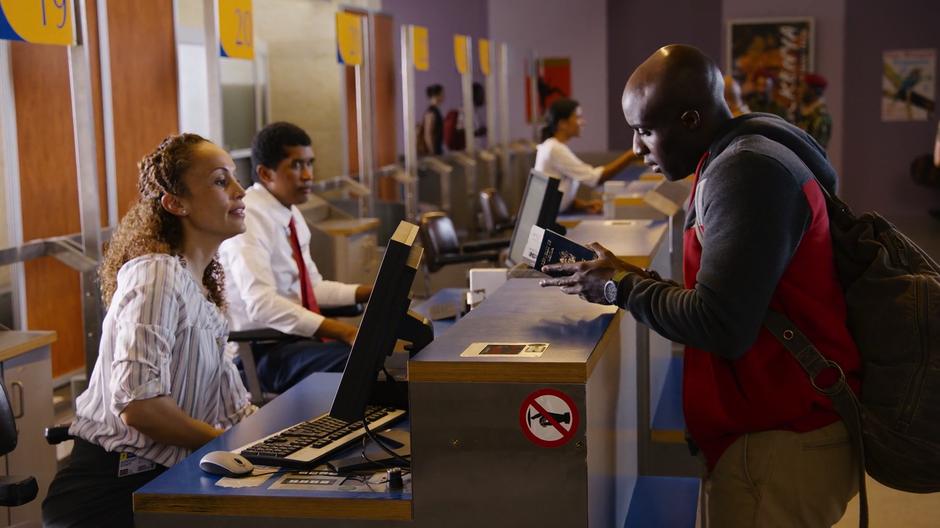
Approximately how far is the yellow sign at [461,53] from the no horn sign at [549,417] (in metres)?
8.05

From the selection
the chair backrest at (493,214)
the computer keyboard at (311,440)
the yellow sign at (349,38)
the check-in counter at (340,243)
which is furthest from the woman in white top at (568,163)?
the computer keyboard at (311,440)

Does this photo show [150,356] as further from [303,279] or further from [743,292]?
[303,279]

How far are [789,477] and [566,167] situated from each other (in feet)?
19.8

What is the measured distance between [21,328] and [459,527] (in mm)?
3434

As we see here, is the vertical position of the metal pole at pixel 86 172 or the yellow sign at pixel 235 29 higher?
the yellow sign at pixel 235 29

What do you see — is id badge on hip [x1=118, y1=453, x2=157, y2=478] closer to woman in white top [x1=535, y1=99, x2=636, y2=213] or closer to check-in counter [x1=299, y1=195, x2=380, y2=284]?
check-in counter [x1=299, y1=195, x2=380, y2=284]

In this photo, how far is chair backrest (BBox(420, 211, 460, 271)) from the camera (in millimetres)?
6336

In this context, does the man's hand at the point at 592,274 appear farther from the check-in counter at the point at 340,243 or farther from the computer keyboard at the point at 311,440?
the check-in counter at the point at 340,243

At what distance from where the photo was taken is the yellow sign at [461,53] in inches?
373

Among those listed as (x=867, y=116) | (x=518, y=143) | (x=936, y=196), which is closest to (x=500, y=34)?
(x=518, y=143)

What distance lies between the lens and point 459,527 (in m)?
1.70

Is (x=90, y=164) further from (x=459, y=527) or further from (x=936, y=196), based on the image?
(x=936, y=196)

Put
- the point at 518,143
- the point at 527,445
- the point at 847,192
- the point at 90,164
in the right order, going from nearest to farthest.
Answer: the point at 527,445, the point at 90,164, the point at 518,143, the point at 847,192

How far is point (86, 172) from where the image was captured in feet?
13.2
